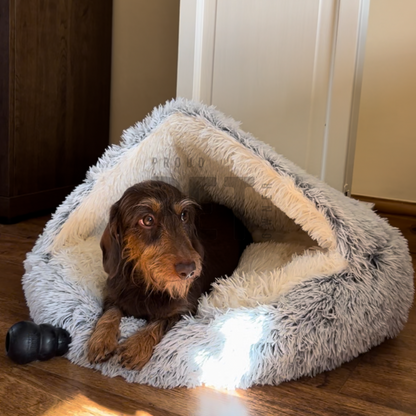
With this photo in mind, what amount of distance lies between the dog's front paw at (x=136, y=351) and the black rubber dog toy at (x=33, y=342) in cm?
16

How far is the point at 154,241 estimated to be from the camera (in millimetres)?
1288

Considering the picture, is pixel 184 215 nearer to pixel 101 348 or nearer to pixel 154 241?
pixel 154 241

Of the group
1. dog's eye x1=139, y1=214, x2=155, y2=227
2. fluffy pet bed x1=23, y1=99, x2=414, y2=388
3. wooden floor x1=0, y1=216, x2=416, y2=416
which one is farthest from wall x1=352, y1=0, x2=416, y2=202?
dog's eye x1=139, y1=214, x2=155, y2=227

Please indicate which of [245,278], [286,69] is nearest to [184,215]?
[245,278]

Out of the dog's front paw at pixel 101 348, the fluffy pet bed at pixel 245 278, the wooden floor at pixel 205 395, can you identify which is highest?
the fluffy pet bed at pixel 245 278

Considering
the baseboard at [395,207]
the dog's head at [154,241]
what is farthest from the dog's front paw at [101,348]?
the baseboard at [395,207]

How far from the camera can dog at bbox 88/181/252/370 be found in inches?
48.7

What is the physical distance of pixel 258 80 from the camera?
2188 millimetres

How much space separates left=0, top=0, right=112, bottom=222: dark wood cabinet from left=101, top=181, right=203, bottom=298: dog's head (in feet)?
4.93

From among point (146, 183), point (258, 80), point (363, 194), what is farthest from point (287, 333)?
point (363, 194)

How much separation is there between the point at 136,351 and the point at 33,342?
Result: 0.25 m

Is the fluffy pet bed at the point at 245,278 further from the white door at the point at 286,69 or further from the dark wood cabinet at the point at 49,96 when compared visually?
the dark wood cabinet at the point at 49,96

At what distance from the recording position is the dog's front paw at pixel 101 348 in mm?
1234

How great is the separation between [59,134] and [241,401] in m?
2.17
